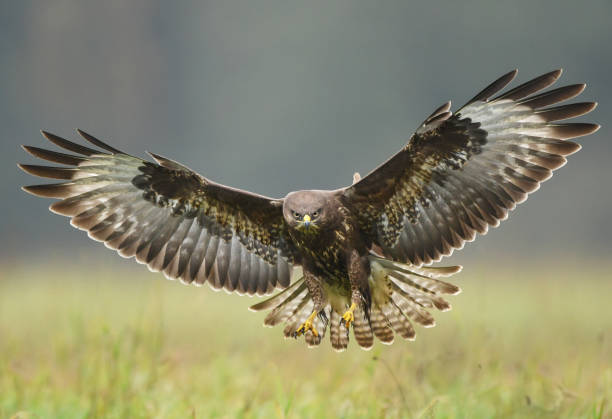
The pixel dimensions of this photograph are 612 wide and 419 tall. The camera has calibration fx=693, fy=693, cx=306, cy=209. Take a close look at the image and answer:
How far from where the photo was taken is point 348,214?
461cm

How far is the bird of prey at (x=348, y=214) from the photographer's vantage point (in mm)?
4340

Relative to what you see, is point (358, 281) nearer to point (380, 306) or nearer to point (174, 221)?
point (380, 306)

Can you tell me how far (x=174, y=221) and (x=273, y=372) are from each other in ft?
4.68

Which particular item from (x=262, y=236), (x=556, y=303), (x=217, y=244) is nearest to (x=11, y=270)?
(x=217, y=244)

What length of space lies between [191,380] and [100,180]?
5.87 ft

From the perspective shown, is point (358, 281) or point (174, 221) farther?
point (174, 221)

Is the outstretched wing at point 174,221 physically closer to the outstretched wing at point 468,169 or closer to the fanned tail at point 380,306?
the fanned tail at point 380,306

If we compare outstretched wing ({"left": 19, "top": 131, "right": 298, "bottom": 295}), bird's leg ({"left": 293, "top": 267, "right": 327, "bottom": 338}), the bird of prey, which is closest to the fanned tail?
the bird of prey

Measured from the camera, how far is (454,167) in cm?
451

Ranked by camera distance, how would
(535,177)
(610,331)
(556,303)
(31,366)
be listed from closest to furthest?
(535,177) < (31,366) < (610,331) < (556,303)

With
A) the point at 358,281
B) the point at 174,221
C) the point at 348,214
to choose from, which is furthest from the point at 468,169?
the point at 174,221

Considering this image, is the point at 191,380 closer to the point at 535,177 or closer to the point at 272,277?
the point at 272,277

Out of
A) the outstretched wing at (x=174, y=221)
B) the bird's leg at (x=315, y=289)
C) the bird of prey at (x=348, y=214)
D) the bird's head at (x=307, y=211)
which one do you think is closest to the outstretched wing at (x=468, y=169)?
the bird of prey at (x=348, y=214)

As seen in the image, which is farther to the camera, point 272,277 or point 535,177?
point 272,277
